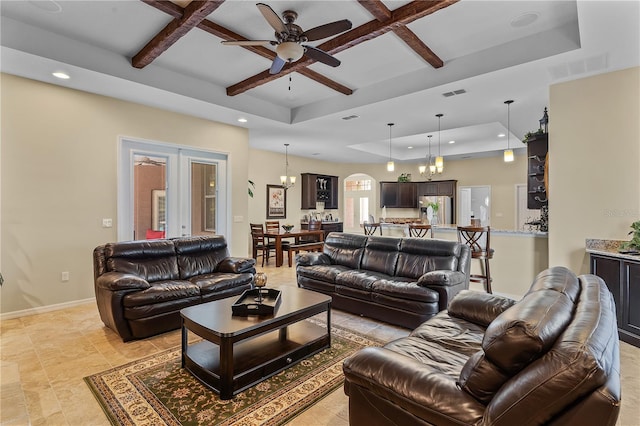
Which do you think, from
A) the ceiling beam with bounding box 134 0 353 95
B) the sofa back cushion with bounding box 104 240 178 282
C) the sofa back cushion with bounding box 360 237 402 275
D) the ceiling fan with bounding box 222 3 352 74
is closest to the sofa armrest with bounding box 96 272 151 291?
the sofa back cushion with bounding box 104 240 178 282

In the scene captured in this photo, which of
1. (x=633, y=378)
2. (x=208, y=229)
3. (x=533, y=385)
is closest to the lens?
(x=533, y=385)

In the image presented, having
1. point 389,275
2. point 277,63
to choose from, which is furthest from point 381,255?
point 277,63

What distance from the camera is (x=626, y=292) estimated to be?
10.3ft

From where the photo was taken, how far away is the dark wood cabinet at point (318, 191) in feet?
32.6

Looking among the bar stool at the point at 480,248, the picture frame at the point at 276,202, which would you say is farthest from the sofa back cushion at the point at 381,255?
the picture frame at the point at 276,202

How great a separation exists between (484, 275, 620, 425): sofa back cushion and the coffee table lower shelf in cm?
169

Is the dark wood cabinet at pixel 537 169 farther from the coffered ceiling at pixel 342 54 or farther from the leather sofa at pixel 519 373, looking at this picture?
the leather sofa at pixel 519 373

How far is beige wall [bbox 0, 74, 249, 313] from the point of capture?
154 inches

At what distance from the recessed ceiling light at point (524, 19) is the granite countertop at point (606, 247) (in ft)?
8.08

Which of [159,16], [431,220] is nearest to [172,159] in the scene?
[159,16]

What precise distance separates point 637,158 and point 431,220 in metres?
2.96

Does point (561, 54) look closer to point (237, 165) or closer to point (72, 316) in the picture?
point (237, 165)

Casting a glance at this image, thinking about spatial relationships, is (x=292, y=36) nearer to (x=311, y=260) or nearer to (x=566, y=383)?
(x=311, y=260)

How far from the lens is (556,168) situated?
396 cm
